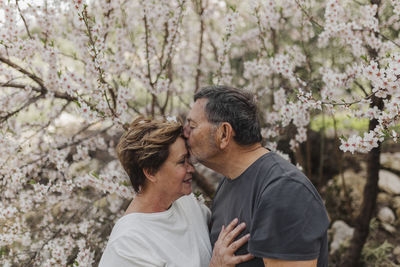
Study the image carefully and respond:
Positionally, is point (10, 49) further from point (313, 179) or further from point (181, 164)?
point (313, 179)

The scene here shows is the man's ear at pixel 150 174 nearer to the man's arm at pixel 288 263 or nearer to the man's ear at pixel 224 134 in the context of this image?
the man's ear at pixel 224 134

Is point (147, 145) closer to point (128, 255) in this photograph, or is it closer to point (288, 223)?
point (128, 255)

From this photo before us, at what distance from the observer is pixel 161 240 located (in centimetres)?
194

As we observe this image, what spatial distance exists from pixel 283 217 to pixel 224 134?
0.55m

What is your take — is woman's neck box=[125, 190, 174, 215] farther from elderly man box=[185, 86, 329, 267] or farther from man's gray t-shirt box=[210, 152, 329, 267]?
man's gray t-shirt box=[210, 152, 329, 267]

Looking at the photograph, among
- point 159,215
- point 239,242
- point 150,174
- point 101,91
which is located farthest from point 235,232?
point 101,91

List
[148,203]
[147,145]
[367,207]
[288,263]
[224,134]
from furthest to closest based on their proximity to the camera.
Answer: [367,207]
[148,203]
[147,145]
[224,134]
[288,263]

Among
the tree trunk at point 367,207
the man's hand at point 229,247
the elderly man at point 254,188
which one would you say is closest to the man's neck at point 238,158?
the elderly man at point 254,188

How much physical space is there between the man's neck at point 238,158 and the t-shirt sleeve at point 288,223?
1.11 feet

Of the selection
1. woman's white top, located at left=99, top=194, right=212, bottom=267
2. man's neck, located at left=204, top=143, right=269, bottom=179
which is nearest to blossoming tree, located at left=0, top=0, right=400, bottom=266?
man's neck, located at left=204, top=143, right=269, bottom=179

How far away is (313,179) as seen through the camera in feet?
16.6

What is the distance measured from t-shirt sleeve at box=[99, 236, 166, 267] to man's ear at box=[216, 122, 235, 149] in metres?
0.65

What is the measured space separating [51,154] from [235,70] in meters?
3.16

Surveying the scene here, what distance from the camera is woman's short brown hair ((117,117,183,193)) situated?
6.45 feet
